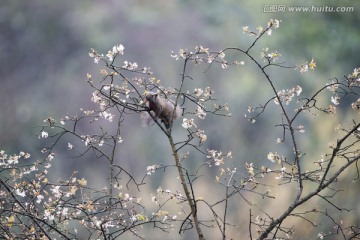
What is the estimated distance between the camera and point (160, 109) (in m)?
2.54

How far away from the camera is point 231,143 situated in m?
5.85

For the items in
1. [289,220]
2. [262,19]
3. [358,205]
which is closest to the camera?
[358,205]

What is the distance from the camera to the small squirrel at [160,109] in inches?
98.7

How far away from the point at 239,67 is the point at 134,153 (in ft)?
5.52

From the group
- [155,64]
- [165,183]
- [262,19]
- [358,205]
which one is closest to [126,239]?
[165,183]

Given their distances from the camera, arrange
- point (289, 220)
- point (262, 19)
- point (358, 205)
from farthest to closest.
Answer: point (262, 19) → point (289, 220) → point (358, 205)

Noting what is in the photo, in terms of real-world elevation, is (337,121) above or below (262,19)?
below

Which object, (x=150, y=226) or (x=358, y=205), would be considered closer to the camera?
(x=358, y=205)

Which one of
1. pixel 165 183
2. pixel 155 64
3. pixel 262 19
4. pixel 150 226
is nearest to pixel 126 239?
pixel 150 226

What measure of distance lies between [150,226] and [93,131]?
1362 millimetres

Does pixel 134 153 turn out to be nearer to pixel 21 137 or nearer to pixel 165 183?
pixel 165 183

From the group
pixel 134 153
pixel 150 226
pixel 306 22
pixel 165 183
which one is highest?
pixel 306 22

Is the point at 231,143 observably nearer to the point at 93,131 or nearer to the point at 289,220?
the point at 289,220

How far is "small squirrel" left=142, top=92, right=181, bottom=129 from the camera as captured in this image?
2.51 meters
